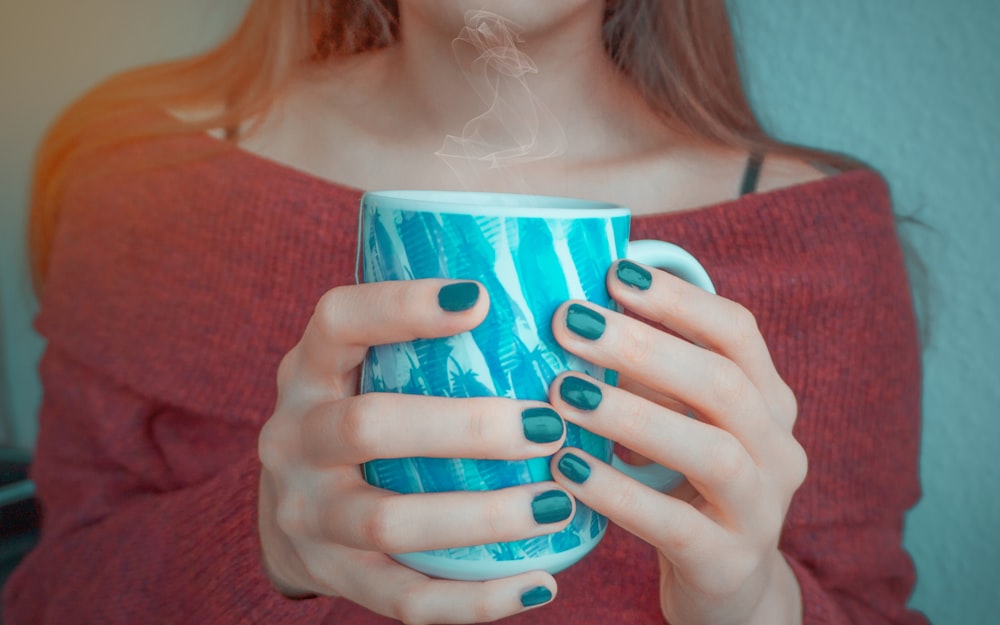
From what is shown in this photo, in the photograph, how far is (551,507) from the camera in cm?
31

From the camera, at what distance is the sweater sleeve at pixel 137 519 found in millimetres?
479

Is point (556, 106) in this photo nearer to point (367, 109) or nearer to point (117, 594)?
point (367, 109)

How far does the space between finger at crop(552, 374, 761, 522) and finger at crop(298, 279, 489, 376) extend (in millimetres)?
57

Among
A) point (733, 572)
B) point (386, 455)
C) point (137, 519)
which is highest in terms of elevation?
point (386, 455)

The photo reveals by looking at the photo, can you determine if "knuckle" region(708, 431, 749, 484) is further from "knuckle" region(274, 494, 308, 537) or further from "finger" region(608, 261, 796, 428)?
"knuckle" region(274, 494, 308, 537)

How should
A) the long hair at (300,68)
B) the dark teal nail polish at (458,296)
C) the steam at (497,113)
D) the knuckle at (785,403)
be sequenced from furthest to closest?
the long hair at (300,68)
the steam at (497,113)
the knuckle at (785,403)
the dark teal nail polish at (458,296)

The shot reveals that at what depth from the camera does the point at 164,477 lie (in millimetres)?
677

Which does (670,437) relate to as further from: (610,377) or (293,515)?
(293,515)

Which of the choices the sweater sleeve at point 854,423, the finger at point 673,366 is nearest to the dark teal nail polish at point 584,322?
the finger at point 673,366

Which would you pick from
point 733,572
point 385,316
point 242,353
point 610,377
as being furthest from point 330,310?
point 242,353

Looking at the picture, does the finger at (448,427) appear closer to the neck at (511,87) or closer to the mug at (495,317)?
the mug at (495,317)

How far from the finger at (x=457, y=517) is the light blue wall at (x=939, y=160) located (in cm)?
48

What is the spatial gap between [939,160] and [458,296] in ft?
1.77

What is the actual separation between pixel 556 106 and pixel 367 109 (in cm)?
19
